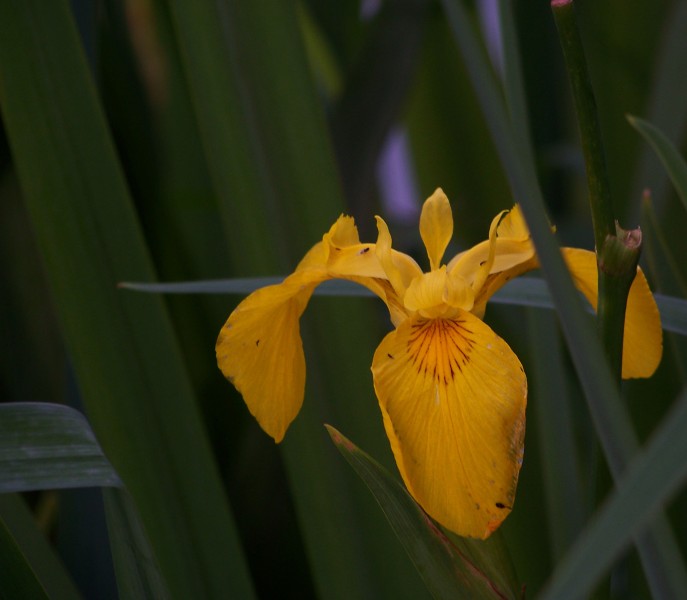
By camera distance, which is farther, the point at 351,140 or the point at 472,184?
the point at 472,184

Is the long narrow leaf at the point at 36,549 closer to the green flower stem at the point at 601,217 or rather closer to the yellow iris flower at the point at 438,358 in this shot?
the yellow iris flower at the point at 438,358

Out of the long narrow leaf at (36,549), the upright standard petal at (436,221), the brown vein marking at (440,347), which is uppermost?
the upright standard petal at (436,221)

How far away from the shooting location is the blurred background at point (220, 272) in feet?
1.45

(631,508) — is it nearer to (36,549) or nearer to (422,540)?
(422,540)

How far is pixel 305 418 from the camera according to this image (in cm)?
47

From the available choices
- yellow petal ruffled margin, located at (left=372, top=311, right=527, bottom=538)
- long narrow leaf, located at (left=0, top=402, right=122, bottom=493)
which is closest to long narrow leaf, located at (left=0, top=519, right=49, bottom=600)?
long narrow leaf, located at (left=0, top=402, right=122, bottom=493)

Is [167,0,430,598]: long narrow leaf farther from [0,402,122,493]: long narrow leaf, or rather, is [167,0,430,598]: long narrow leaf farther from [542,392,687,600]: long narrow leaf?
[542,392,687,600]: long narrow leaf

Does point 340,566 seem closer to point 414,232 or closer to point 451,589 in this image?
point 451,589

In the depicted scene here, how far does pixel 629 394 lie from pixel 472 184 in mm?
326

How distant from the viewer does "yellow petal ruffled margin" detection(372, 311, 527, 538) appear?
0.24 m

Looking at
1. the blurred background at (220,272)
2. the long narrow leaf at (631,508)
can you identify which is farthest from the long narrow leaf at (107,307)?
the long narrow leaf at (631,508)

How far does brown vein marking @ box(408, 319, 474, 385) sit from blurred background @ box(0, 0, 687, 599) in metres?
0.06

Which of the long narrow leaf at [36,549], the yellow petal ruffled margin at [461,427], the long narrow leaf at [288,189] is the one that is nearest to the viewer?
the yellow petal ruffled margin at [461,427]

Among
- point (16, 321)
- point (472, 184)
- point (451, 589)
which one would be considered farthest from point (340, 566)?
point (472, 184)
